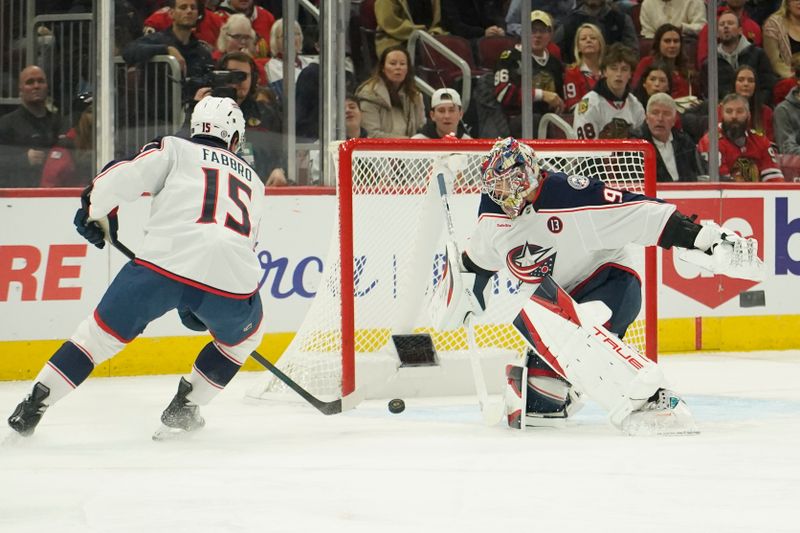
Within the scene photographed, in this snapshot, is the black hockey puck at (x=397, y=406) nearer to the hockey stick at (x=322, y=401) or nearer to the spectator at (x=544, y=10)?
the hockey stick at (x=322, y=401)

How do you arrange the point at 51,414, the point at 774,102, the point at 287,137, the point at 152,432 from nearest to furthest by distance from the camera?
1. the point at 152,432
2. the point at 51,414
3. the point at 287,137
4. the point at 774,102

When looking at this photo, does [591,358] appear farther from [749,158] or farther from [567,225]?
[749,158]

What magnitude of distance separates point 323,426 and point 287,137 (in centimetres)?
197

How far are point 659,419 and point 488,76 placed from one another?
308cm

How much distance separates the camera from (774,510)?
2.82 meters

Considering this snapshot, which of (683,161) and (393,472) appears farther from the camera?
(683,161)

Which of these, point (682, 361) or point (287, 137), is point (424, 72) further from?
point (682, 361)

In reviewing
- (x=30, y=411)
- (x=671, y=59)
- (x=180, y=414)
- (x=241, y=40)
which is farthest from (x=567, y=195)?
(x=671, y=59)

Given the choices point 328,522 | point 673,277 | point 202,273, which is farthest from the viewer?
point 673,277

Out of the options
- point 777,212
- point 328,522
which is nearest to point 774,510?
point 328,522

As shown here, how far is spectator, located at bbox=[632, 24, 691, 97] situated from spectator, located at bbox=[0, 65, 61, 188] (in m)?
3.01

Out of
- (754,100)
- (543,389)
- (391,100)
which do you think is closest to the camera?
(543,389)

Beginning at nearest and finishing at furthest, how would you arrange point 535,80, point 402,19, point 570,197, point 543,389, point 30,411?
point 30,411, point 570,197, point 543,389, point 535,80, point 402,19

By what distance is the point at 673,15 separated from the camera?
7.01 m
